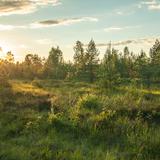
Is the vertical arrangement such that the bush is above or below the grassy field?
above

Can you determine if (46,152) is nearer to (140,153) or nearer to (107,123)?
(140,153)

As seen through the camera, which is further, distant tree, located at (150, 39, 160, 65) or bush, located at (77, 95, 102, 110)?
distant tree, located at (150, 39, 160, 65)

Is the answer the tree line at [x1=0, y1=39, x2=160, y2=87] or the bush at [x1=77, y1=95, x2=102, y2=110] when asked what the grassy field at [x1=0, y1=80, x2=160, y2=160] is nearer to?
the bush at [x1=77, y1=95, x2=102, y2=110]

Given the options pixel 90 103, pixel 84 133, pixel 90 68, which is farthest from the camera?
pixel 90 68

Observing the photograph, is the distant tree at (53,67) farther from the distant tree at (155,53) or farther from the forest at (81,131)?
the forest at (81,131)

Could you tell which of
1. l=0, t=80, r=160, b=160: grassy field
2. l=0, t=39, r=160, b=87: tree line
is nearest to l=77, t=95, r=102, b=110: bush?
l=0, t=80, r=160, b=160: grassy field

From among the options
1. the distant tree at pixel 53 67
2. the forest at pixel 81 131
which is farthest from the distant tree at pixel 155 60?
the forest at pixel 81 131

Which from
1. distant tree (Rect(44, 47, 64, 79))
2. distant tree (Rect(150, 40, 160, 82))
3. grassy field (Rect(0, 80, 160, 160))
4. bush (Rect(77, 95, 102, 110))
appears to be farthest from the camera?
distant tree (Rect(44, 47, 64, 79))

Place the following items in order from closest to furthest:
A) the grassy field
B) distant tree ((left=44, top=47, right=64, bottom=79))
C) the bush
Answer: the grassy field, the bush, distant tree ((left=44, top=47, right=64, bottom=79))

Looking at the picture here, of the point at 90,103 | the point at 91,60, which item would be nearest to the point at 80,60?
the point at 91,60

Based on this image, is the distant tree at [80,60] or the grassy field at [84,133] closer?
the grassy field at [84,133]

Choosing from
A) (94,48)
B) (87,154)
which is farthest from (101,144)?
(94,48)

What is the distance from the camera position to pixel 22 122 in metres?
19.1

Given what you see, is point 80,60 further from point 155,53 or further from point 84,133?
point 84,133
